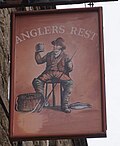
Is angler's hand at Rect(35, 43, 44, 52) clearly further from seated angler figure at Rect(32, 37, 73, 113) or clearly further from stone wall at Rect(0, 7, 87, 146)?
stone wall at Rect(0, 7, 87, 146)

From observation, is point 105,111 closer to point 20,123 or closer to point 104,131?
point 104,131

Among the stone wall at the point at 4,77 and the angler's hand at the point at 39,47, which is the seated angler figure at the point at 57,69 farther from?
the stone wall at the point at 4,77

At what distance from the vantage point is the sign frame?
7145 millimetres

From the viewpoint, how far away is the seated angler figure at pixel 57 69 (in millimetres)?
7434

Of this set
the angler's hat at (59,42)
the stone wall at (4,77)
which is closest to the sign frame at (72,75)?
the angler's hat at (59,42)

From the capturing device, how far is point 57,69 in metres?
7.53

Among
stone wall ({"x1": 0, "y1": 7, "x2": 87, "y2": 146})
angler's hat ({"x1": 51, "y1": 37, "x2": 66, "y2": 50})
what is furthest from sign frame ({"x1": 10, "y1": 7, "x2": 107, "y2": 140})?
stone wall ({"x1": 0, "y1": 7, "x2": 87, "y2": 146})

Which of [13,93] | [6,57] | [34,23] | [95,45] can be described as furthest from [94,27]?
[6,57]

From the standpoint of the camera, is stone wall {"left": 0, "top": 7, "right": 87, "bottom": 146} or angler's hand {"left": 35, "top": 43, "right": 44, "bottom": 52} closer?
angler's hand {"left": 35, "top": 43, "right": 44, "bottom": 52}

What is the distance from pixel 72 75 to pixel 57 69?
0.20 meters

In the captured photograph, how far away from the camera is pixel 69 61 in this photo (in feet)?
25.0

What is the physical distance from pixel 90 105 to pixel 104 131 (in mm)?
374

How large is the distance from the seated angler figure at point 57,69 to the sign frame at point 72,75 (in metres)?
0.06

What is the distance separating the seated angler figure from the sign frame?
64 mm
